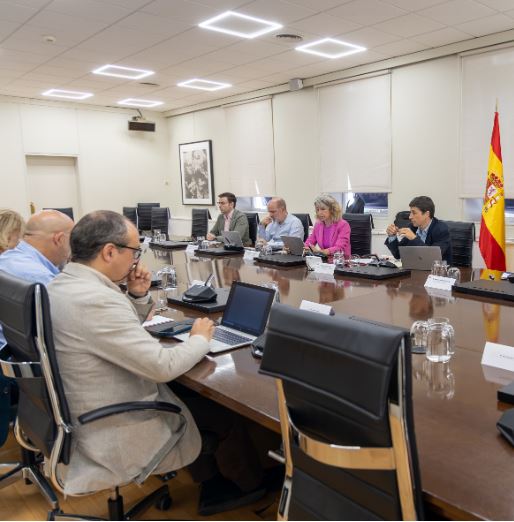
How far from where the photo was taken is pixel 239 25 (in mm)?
4840

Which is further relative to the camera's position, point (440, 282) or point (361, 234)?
point (361, 234)

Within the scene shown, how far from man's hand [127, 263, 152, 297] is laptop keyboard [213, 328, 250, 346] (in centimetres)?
39

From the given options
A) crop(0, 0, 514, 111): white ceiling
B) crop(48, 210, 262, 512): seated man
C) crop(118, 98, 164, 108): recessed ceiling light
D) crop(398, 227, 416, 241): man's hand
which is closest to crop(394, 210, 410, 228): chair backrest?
crop(398, 227, 416, 241): man's hand

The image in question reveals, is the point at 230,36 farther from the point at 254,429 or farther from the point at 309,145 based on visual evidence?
the point at 254,429

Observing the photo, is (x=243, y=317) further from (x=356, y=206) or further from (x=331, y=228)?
(x=356, y=206)

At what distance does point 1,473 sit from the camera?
2.43 meters

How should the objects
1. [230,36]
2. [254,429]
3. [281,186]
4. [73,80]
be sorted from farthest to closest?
[281,186]
[73,80]
[230,36]
[254,429]

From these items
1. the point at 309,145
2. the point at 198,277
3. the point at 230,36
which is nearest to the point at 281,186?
the point at 309,145

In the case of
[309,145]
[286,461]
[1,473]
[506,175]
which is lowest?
[1,473]

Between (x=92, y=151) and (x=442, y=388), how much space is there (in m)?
8.98

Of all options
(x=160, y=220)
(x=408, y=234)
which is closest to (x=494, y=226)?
(x=408, y=234)

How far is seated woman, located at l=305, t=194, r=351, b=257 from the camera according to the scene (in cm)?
461

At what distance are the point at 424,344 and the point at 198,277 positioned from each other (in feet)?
6.59

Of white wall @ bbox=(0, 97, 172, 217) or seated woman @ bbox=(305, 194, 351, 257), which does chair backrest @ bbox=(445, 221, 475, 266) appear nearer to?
seated woman @ bbox=(305, 194, 351, 257)
